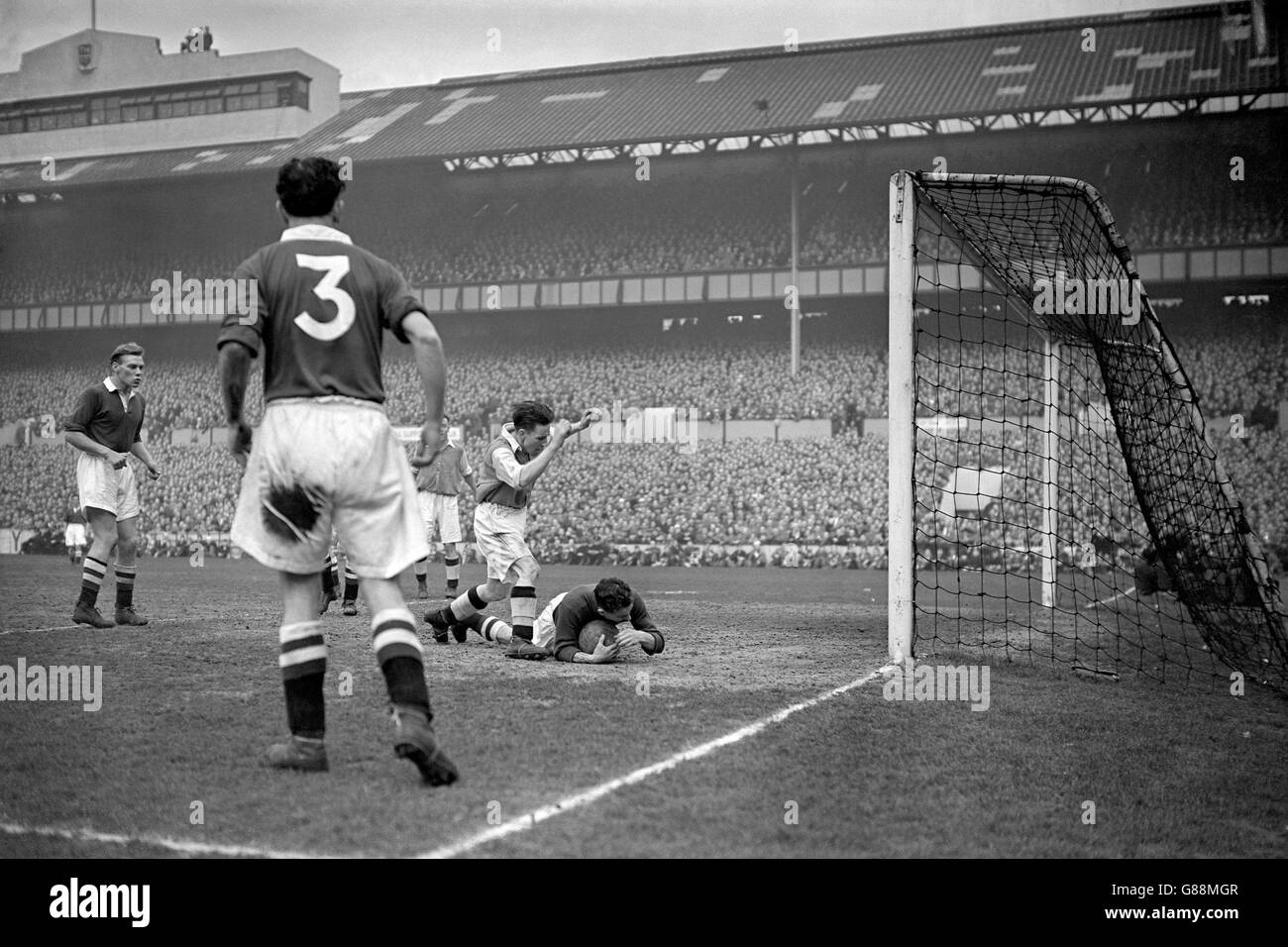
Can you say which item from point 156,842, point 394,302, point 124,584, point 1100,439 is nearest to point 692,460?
point 1100,439

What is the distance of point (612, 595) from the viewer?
783 cm

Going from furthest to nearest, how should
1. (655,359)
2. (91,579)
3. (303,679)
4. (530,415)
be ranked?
(655,359)
(91,579)
(530,415)
(303,679)

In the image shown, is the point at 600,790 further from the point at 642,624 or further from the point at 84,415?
the point at 84,415

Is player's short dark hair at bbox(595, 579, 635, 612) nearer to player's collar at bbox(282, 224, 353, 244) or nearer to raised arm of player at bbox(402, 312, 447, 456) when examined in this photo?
raised arm of player at bbox(402, 312, 447, 456)

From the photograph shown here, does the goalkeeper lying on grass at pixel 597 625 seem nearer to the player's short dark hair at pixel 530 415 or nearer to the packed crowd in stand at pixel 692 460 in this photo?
the player's short dark hair at pixel 530 415

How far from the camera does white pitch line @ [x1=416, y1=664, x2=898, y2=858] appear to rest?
3.60 metres

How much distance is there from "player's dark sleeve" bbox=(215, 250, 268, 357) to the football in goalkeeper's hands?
4.07 m

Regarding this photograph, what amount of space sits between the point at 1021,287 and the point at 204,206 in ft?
126

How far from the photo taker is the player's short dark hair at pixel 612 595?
25.7ft

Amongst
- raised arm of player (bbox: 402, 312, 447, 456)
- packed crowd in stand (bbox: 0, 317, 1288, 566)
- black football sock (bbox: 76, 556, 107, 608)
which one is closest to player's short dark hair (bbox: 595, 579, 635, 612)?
raised arm of player (bbox: 402, 312, 447, 456)

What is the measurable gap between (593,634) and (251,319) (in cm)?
415

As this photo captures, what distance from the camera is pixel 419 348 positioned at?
15.0ft

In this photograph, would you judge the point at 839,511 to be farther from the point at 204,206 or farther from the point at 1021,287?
the point at 204,206

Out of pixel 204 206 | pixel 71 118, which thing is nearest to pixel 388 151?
pixel 204 206
